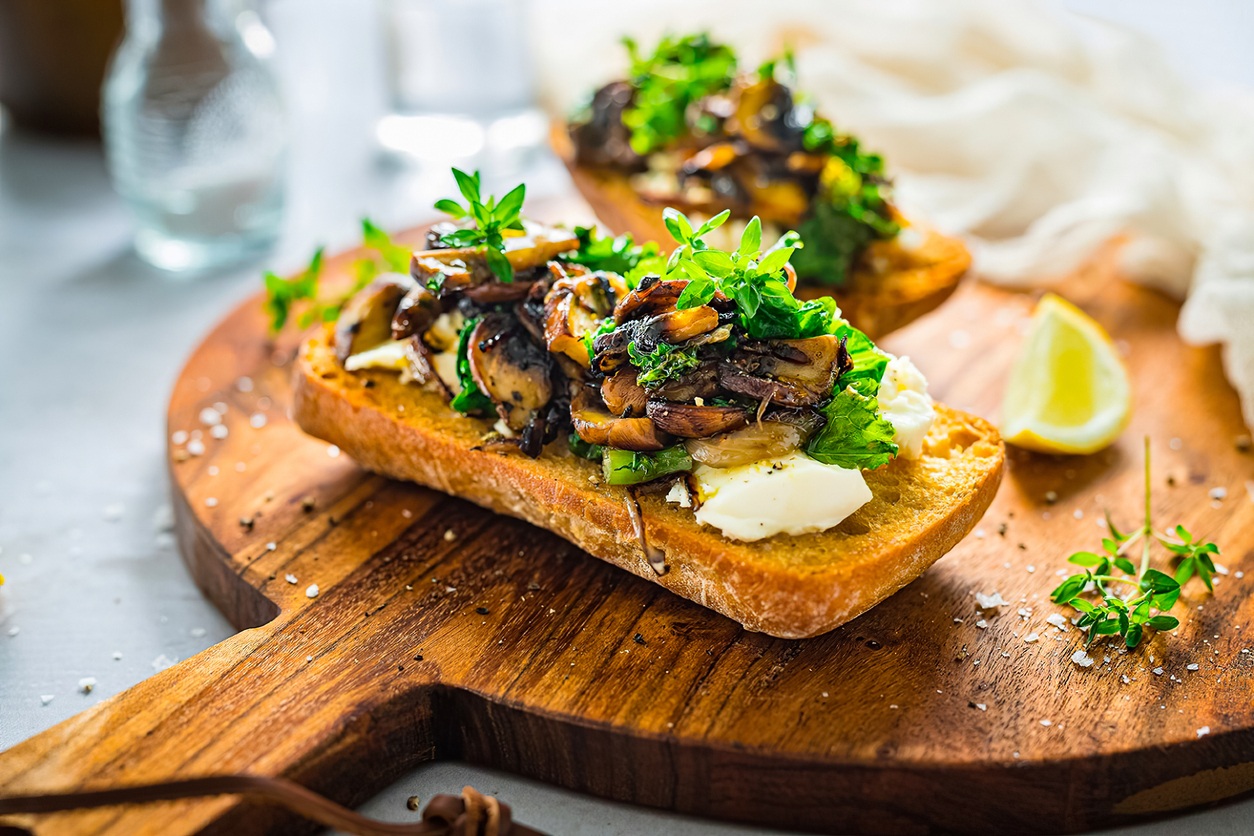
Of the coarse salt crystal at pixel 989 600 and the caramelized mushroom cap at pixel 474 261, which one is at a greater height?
→ the caramelized mushroom cap at pixel 474 261

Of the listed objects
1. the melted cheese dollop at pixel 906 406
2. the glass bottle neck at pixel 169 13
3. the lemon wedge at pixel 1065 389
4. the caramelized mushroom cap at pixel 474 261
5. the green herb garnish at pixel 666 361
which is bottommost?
the lemon wedge at pixel 1065 389

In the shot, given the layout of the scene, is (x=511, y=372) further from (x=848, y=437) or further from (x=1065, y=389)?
(x=1065, y=389)

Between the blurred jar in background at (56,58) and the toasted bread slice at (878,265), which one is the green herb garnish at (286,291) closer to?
the toasted bread slice at (878,265)

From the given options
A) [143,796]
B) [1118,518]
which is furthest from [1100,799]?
[143,796]

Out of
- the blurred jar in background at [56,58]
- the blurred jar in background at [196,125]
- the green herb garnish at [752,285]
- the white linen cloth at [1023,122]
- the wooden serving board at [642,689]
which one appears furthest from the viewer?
the blurred jar in background at [56,58]

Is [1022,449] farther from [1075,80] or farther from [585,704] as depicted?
[1075,80]

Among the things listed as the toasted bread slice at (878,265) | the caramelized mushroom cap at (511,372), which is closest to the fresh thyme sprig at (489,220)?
the caramelized mushroom cap at (511,372)
